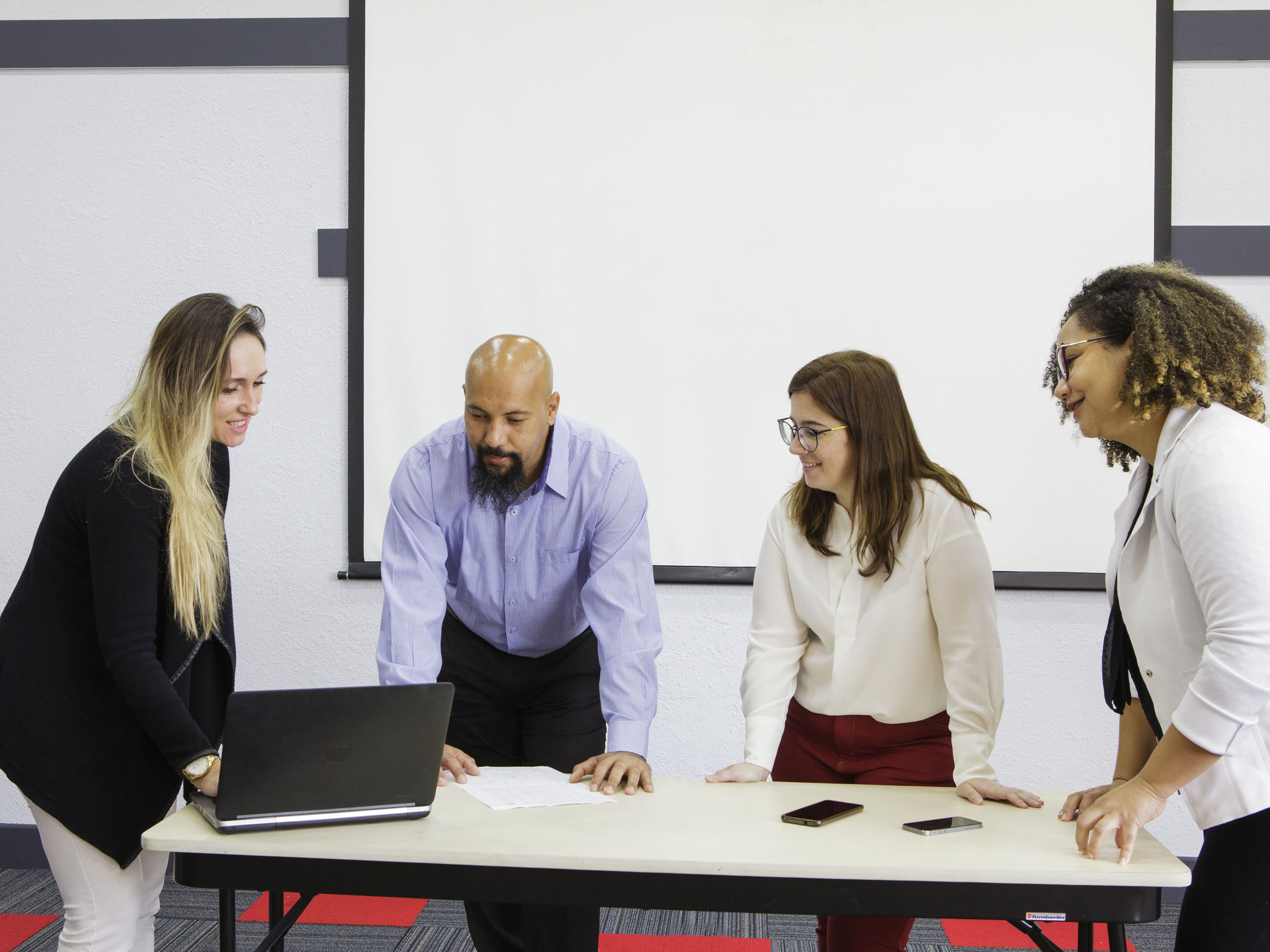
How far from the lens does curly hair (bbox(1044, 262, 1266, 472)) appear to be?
1.31 metres

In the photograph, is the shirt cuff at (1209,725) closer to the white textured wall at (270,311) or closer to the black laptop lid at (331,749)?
the black laptop lid at (331,749)

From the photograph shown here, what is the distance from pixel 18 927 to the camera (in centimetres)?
256

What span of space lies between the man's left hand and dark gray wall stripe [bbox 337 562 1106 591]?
3.81 feet

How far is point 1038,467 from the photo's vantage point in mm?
2896

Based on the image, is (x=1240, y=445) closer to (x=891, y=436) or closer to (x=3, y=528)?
(x=891, y=436)

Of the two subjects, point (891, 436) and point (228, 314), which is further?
point (891, 436)

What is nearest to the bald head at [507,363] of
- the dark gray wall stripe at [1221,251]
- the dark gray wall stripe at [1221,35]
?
the dark gray wall stripe at [1221,251]

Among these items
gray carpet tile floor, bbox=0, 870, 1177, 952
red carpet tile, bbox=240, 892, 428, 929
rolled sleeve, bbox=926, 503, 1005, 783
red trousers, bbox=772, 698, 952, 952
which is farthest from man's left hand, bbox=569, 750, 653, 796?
red carpet tile, bbox=240, 892, 428, 929

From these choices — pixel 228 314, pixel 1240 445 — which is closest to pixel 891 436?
pixel 1240 445

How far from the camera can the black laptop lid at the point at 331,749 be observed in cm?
130

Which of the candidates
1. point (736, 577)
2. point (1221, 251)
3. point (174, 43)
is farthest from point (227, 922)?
point (1221, 251)

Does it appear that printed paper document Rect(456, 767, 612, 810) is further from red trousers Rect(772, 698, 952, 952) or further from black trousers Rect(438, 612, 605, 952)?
red trousers Rect(772, 698, 952, 952)

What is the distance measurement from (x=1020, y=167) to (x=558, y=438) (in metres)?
1.85

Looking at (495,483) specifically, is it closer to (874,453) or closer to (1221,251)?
(874,453)
